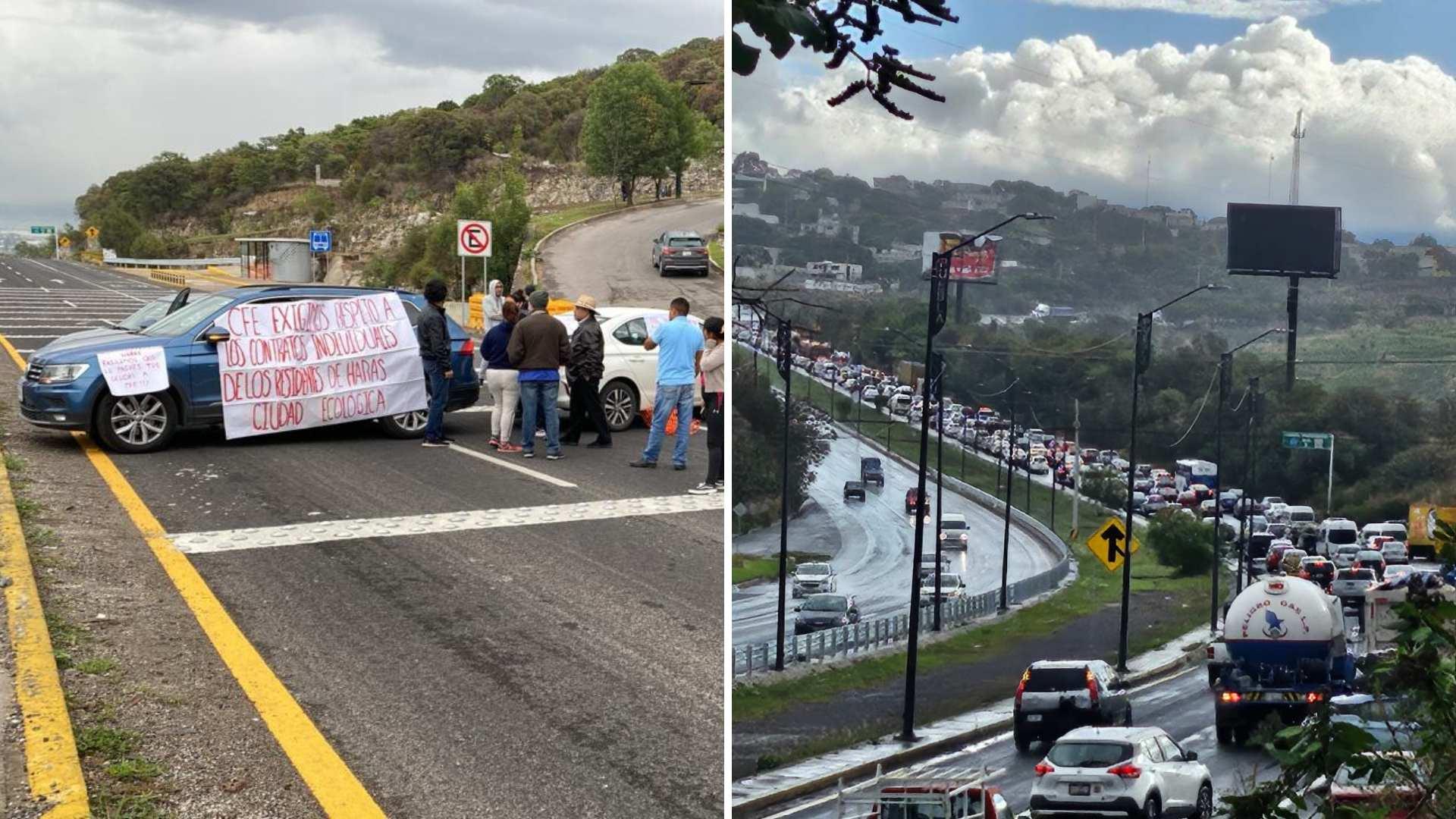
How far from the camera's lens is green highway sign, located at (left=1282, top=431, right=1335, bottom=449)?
2.82 meters

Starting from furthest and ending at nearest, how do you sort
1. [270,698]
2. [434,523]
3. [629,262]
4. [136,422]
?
1. [629,262]
2. [136,422]
3. [434,523]
4. [270,698]

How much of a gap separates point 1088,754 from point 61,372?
1077cm

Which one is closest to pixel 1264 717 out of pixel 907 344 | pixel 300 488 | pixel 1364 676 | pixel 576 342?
pixel 1364 676

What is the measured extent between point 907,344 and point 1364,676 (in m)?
1.07

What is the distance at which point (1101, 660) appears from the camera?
2.97 meters

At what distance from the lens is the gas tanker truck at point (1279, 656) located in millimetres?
2814

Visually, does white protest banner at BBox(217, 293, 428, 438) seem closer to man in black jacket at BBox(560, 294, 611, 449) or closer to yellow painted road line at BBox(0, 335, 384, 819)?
man in black jacket at BBox(560, 294, 611, 449)

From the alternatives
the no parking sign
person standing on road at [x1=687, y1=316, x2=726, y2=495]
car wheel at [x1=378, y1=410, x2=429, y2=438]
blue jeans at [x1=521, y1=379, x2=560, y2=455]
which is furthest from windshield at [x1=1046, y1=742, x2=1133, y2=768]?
the no parking sign

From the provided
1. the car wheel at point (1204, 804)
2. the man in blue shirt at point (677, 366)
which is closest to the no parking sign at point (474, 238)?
the man in blue shirt at point (677, 366)

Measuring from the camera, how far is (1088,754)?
9.07 ft

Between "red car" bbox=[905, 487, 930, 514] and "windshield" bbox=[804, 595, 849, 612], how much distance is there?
216 millimetres

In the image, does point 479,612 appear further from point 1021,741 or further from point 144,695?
point 1021,741

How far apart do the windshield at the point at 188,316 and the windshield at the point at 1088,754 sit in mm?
10614

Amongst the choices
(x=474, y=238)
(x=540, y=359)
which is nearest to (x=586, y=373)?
(x=540, y=359)
